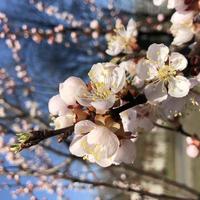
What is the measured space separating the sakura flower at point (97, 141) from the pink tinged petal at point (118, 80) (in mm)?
106

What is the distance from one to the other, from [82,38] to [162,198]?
308 cm

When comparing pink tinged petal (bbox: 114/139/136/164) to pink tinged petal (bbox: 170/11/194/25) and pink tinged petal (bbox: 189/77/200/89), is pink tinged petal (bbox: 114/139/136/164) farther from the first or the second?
pink tinged petal (bbox: 170/11/194/25)

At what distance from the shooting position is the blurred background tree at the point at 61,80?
3162 millimetres

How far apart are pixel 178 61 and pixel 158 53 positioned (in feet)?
0.20

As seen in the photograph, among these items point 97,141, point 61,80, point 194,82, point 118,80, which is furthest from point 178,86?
point 61,80

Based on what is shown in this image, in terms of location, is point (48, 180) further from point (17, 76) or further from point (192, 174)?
point (192, 174)

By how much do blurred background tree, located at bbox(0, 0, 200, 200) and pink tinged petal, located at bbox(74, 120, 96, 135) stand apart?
135cm

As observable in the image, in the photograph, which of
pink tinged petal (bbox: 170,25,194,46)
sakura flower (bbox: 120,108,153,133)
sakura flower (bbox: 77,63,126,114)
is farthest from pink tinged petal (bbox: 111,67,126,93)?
pink tinged petal (bbox: 170,25,194,46)

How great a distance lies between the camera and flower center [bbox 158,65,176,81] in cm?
126

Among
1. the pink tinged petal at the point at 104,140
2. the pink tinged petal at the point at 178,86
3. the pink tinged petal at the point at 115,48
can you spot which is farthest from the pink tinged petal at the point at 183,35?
the pink tinged petal at the point at 104,140

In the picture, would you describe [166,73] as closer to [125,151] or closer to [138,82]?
[138,82]

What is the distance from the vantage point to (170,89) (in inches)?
48.8

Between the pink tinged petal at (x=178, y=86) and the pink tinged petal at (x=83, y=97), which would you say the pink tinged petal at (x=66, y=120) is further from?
the pink tinged petal at (x=178, y=86)

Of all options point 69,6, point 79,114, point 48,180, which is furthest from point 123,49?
point 69,6
